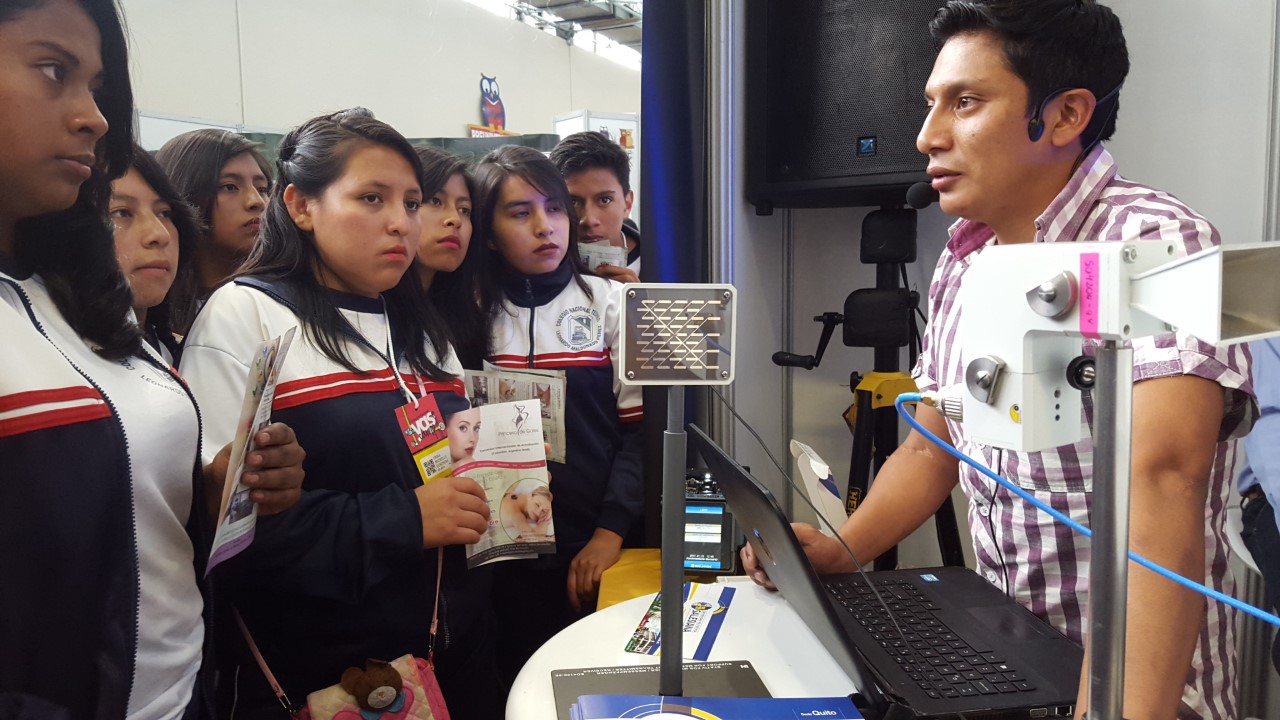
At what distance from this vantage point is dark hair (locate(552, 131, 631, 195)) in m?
1.86

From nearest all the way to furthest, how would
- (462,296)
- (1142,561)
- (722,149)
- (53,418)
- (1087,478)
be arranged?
(1142,561) < (53,418) < (1087,478) < (462,296) < (722,149)

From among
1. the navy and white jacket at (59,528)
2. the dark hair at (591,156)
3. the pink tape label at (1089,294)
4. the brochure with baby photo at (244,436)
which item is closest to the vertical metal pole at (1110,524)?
the pink tape label at (1089,294)

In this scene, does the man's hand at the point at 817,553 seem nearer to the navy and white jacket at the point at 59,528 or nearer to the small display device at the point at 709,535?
the small display device at the point at 709,535

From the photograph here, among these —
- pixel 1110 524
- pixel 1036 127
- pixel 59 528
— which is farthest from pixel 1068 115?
pixel 59 528

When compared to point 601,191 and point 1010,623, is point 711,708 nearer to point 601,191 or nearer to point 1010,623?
point 1010,623

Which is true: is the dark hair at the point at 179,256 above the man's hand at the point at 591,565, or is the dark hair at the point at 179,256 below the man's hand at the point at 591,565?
above

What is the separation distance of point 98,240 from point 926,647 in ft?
3.78

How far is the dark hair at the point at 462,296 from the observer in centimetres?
159

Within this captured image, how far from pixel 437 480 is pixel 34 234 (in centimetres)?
80

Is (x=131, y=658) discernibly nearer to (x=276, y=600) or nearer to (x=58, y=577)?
(x=58, y=577)

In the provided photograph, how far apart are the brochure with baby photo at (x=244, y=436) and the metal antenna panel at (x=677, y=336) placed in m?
0.52

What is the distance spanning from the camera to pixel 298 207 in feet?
4.36

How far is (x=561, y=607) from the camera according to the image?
1896 millimetres

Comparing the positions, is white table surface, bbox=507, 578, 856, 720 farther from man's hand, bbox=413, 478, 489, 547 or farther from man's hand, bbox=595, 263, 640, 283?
man's hand, bbox=595, 263, 640, 283
